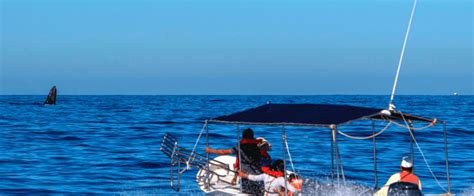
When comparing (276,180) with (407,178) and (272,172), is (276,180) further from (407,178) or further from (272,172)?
(407,178)

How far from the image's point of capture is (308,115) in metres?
17.3

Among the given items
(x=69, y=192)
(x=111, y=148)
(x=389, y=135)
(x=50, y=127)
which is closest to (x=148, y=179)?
(x=69, y=192)

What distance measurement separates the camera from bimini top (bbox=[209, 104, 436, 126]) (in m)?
16.6

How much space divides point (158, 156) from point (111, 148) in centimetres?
482

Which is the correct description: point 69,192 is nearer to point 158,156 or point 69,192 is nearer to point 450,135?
point 158,156

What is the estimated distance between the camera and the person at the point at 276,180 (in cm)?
1777

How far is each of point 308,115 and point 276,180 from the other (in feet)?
4.90

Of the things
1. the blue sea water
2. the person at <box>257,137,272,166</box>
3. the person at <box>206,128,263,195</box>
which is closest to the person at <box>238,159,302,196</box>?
the person at <box>206,128,263,195</box>

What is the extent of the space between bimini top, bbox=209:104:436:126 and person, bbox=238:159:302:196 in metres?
1.01

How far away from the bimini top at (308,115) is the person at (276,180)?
3.30 feet

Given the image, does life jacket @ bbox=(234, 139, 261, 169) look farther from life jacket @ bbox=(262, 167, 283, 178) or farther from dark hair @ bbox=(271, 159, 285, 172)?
dark hair @ bbox=(271, 159, 285, 172)

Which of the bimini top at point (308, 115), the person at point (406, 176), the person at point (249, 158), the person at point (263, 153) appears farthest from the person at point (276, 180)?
the person at point (406, 176)

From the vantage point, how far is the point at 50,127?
61531mm

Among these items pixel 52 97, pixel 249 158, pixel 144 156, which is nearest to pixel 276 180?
pixel 249 158
